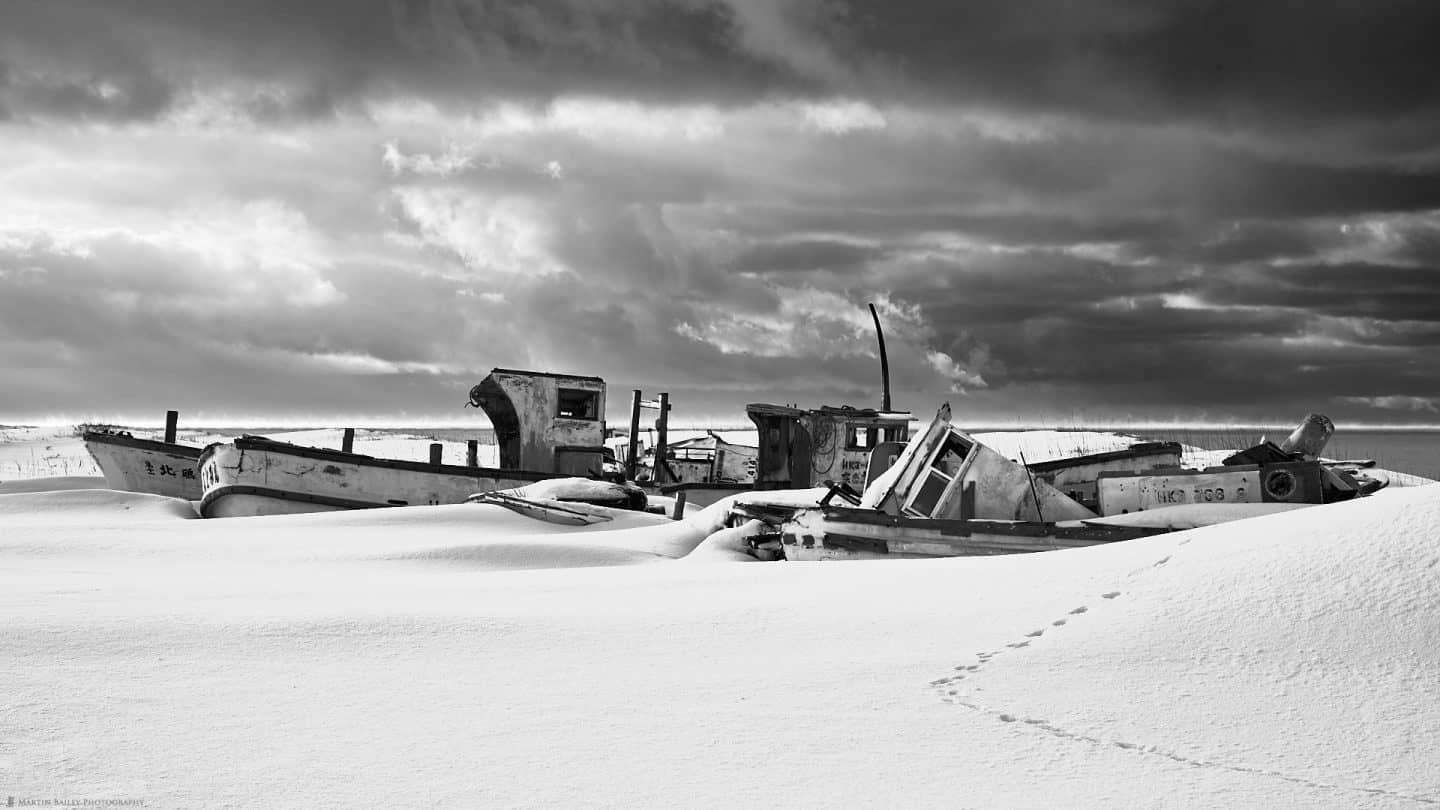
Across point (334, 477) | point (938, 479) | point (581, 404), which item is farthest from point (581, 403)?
point (938, 479)

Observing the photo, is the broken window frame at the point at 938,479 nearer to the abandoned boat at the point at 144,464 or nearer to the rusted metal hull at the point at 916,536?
the rusted metal hull at the point at 916,536

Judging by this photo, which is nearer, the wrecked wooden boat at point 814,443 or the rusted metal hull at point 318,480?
the rusted metal hull at point 318,480

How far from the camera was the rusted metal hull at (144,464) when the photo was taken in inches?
771

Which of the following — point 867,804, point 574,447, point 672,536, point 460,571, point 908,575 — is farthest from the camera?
point 574,447

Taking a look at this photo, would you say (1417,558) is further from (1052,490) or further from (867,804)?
(1052,490)

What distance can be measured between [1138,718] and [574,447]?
1728 cm

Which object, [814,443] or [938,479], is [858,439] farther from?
[938,479]

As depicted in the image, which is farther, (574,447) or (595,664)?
(574,447)

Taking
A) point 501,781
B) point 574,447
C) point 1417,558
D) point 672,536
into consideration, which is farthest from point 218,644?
point 574,447

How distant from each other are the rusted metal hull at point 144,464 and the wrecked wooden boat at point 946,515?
44.8 feet

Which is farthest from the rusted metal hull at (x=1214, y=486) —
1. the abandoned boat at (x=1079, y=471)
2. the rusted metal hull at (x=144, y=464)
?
the rusted metal hull at (x=144, y=464)

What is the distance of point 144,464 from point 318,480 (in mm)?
4815

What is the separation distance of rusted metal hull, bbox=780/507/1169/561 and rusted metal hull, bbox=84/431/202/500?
14.2 metres

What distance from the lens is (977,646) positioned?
184 inches
